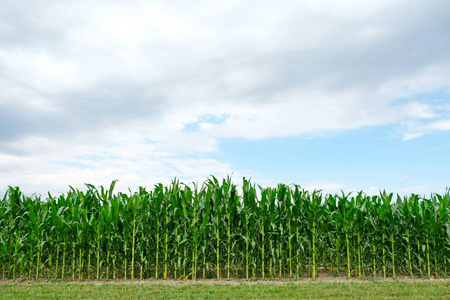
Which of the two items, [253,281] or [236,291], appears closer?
[236,291]

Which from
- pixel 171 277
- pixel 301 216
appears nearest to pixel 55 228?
pixel 171 277

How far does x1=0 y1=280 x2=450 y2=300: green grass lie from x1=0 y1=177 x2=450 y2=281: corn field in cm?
72

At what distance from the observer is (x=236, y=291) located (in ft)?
23.2

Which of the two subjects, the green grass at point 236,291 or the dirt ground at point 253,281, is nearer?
the green grass at point 236,291

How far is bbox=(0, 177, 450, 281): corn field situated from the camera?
27.8 feet

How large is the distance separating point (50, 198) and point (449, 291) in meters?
9.48

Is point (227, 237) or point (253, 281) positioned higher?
point (227, 237)

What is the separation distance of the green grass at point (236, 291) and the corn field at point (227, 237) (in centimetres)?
72

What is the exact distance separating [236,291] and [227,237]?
1622 mm

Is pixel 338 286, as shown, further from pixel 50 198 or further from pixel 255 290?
pixel 50 198

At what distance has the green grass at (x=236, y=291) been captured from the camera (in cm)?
678

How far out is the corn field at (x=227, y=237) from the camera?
8.47m

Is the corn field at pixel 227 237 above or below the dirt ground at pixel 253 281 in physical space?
above

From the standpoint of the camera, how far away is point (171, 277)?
8.80 m
